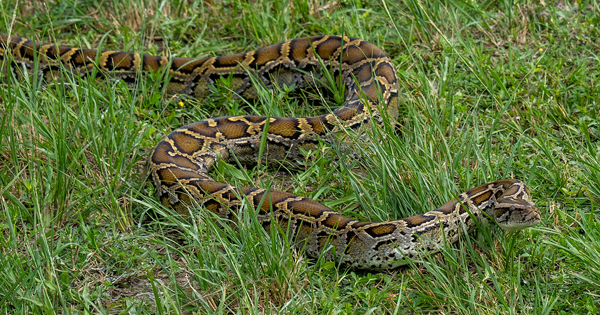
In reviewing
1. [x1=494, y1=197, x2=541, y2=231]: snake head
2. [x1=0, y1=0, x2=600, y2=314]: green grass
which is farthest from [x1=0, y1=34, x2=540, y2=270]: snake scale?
[x1=0, y1=0, x2=600, y2=314]: green grass

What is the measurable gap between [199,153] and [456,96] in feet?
10.4

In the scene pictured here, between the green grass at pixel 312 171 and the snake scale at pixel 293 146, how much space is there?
19 cm

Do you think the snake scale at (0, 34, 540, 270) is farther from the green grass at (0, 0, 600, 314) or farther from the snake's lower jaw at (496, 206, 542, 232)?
the green grass at (0, 0, 600, 314)

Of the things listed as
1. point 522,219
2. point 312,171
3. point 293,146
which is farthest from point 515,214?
point 293,146

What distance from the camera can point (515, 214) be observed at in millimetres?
4805

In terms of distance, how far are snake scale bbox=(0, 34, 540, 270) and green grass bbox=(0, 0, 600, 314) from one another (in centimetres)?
19

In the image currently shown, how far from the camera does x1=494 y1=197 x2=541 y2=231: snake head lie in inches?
186

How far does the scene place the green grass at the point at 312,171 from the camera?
14.9 feet

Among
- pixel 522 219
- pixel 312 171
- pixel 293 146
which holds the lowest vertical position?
pixel 312 171

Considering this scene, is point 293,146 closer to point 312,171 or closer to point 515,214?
point 312,171

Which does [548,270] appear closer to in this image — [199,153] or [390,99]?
[390,99]

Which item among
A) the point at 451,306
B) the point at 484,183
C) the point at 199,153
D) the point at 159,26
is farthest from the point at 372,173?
the point at 159,26

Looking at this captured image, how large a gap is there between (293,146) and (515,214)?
2.72 metres

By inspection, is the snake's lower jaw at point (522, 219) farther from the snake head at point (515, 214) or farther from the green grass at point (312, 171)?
the green grass at point (312, 171)
